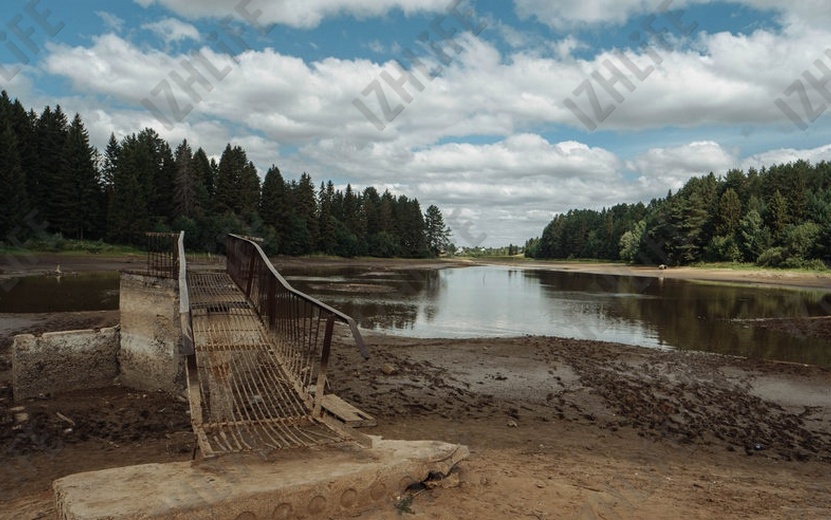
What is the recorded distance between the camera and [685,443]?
27.8 feet

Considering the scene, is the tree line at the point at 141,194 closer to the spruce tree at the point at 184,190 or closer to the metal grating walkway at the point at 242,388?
the spruce tree at the point at 184,190

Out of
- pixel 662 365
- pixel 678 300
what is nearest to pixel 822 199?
pixel 678 300

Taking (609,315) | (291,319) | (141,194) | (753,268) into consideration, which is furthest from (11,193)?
(753,268)

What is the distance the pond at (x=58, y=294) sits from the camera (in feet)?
69.7

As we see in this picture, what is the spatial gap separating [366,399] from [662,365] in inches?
364

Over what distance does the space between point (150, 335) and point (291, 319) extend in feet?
12.9

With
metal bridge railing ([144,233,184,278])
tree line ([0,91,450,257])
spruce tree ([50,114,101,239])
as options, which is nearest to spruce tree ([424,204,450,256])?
tree line ([0,91,450,257])

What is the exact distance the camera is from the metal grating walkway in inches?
198

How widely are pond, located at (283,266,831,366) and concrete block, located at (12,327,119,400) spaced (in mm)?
10523

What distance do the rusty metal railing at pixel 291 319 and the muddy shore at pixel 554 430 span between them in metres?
1.64

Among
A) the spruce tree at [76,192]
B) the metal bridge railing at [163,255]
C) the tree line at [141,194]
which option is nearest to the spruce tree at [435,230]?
the tree line at [141,194]

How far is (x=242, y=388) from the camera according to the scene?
7.95 meters

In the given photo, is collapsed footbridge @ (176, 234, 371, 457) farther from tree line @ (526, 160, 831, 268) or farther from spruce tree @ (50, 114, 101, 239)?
tree line @ (526, 160, 831, 268)

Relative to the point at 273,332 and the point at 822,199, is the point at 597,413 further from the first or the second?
the point at 822,199
